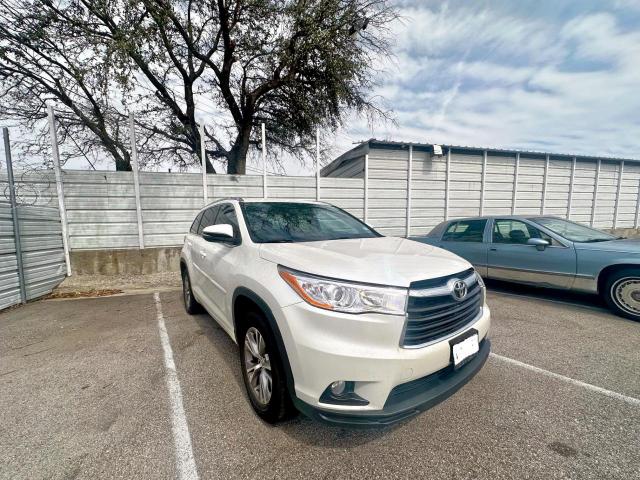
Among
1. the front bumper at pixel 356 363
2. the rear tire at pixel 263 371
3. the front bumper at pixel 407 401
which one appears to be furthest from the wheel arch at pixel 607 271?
the rear tire at pixel 263 371

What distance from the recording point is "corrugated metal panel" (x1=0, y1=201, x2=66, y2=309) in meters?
4.77

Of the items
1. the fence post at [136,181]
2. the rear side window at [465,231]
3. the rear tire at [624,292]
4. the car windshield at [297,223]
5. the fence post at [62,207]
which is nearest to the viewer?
the car windshield at [297,223]

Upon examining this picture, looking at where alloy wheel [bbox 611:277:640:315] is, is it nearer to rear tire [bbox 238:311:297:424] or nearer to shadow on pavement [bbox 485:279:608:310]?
shadow on pavement [bbox 485:279:608:310]

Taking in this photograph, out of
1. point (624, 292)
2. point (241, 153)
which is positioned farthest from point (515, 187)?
point (241, 153)

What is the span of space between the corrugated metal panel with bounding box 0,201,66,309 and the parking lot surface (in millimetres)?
2452

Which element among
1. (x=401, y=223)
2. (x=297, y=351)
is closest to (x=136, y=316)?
(x=297, y=351)

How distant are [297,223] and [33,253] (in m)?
6.01

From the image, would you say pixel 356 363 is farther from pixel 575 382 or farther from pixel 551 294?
pixel 551 294

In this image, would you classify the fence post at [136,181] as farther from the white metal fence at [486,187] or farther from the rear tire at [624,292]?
the rear tire at [624,292]

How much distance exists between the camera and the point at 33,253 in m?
5.41

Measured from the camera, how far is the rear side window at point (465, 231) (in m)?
5.52

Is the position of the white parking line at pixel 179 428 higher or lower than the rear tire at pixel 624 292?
lower

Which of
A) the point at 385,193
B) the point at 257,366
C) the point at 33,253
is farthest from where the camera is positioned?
the point at 385,193

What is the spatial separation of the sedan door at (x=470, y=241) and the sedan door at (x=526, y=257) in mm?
154
